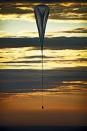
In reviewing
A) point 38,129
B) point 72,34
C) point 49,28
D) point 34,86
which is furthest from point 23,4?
point 38,129

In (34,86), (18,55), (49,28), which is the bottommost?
(34,86)

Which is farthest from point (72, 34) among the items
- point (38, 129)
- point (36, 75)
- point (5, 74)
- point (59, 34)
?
point (38, 129)

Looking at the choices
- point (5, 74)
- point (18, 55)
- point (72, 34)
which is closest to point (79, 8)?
point (72, 34)

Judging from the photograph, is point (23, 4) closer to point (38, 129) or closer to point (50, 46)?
point (50, 46)

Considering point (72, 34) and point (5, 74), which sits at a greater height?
point (72, 34)

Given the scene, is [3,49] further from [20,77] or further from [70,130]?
[70,130]

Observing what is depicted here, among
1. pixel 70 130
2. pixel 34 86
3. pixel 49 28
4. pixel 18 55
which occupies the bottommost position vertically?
pixel 70 130

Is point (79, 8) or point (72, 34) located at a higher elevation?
point (79, 8)
